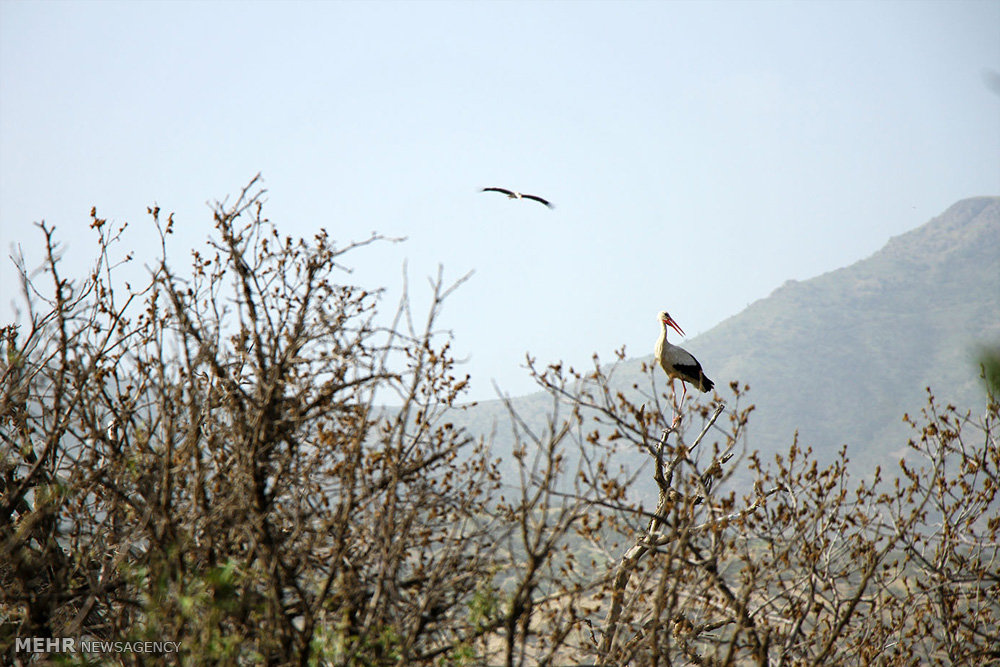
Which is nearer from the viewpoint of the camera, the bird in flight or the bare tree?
the bare tree

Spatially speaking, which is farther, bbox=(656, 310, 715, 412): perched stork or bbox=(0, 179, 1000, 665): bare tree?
bbox=(656, 310, 715, 412): perched stork

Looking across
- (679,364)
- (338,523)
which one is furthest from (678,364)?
(338,523)

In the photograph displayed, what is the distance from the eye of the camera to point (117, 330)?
890 centimetres

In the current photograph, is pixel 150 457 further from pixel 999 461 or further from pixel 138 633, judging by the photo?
pixel 999 461

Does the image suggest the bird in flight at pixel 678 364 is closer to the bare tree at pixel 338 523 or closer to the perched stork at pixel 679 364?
the perched stork at pixel 679 364

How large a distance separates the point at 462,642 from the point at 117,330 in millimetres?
6082

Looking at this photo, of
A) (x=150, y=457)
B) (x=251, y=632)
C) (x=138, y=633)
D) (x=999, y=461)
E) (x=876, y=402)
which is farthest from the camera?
(x=876, y=402)

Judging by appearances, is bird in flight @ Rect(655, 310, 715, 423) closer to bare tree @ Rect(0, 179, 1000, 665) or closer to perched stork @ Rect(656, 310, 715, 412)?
perched stork @ Rect(656, 310, 715, 412)

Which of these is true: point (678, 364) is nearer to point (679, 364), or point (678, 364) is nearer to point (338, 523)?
point (679, 364)

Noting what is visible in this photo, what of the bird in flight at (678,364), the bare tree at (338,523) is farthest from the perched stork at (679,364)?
the bare tree at (338,523)

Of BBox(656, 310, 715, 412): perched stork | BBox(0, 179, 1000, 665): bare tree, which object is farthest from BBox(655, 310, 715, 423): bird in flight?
BBox(0, 179, 1000, 665): bare tree

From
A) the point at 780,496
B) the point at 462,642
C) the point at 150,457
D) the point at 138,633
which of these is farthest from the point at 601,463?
the point at 780,496

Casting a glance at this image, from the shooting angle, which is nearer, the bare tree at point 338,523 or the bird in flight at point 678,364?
the bare tree at point 338,523

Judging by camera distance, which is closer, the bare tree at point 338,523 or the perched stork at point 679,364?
the bare tree at point 338,523
